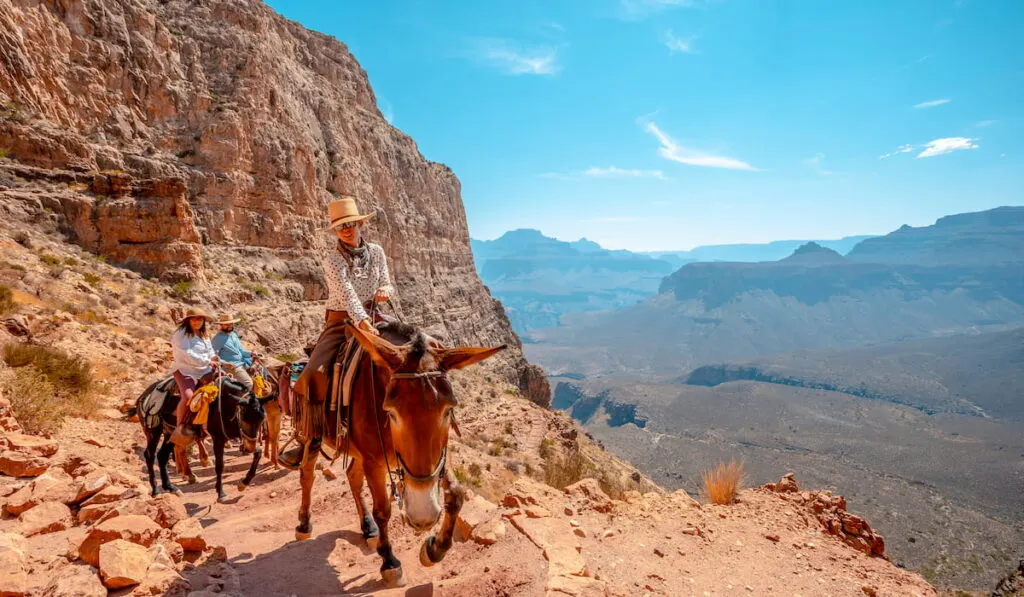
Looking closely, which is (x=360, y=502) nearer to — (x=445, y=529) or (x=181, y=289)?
(x=445, y=529)

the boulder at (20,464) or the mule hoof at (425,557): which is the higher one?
the boulder at (20,464)

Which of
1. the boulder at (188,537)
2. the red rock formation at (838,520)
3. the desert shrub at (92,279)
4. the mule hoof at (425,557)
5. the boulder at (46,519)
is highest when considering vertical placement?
the desert shrub at (92,279)

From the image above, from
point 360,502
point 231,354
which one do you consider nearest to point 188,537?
point 360,502

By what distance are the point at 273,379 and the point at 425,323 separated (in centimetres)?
4126

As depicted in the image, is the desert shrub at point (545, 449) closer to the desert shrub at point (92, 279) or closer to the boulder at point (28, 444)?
the boulder at point (28, 444)

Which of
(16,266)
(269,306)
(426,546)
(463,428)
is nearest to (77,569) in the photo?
(426,546)

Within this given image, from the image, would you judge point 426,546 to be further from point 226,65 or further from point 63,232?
point 226,65

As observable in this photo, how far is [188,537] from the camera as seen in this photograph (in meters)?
3.91

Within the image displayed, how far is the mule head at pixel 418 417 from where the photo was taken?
3047 millimetres

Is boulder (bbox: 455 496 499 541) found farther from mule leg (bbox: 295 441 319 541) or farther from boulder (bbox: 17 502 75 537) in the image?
boulder (bbox: 17 502 75 537)

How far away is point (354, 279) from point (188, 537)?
8.87ft

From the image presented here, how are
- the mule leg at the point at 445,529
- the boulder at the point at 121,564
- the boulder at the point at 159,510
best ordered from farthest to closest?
1. the boulder at the point at 159,510
2. the mule leg at the point at 445,529
3. the boulder at the point at 121,564

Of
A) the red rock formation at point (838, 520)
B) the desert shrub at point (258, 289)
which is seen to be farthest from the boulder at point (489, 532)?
the desert shrub at point (258, 289)

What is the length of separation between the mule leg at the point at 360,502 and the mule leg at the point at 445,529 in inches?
55.5
